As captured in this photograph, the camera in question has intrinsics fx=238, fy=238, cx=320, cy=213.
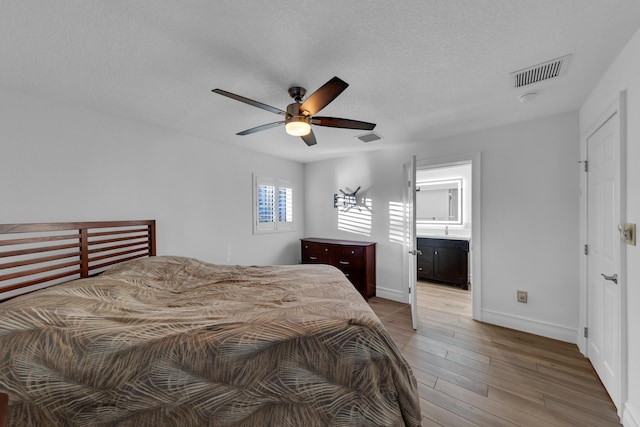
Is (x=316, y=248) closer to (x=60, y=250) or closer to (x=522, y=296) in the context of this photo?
(x=522, y=296)

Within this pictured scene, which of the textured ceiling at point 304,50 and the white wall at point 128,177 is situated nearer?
the textured ceiling at point 304,50

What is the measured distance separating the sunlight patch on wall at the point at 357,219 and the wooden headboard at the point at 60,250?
2.87m

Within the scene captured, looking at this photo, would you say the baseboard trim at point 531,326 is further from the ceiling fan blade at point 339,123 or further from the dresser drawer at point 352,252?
the ceiling fan blade at point 339,123

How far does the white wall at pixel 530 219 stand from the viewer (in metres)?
2.49

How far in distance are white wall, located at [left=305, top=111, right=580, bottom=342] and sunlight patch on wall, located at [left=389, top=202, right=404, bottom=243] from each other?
870 millimetres

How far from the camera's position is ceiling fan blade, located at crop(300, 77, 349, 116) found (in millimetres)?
1448

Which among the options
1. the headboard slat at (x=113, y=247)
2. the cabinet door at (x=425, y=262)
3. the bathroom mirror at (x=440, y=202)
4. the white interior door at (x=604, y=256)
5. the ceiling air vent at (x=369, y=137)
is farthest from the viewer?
the bathroom mirror at (x=440, y=202)

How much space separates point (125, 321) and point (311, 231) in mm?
3600

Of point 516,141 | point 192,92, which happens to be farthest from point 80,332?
point 516,141

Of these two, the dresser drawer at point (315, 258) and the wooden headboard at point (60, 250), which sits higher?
the wooden headboard at point (60, 250)

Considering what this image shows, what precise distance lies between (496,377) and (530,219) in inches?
68.1

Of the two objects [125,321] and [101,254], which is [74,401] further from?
[101,254]

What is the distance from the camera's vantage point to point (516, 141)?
108 inches

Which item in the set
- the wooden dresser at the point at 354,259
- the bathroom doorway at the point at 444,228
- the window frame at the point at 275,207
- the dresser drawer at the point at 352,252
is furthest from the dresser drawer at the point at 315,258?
the bathroom doorway at the point at 444,228
